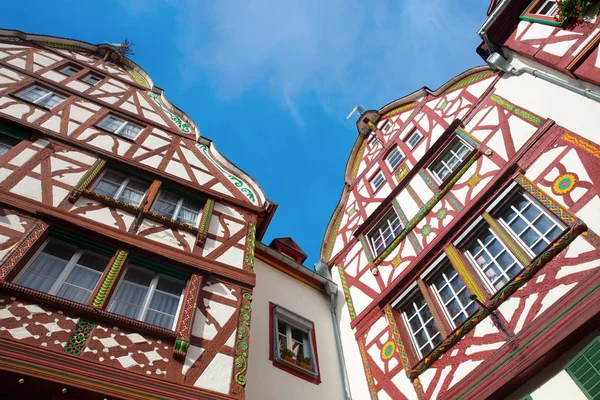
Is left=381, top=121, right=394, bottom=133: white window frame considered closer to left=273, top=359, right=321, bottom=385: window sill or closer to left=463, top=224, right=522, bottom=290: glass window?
left=463, top=224, right=522, bottom=290: glass window

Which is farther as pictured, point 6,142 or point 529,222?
point 6,142

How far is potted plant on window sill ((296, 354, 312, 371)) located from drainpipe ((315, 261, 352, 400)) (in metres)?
0.83

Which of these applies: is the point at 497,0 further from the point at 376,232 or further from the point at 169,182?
the point at 169,182

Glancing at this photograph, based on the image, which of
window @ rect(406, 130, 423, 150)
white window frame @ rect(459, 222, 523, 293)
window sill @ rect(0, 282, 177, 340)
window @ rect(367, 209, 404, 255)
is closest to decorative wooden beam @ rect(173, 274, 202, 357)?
window sill @ rect(0, 282, 177, 340)

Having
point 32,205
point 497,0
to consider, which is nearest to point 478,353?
point 32,205

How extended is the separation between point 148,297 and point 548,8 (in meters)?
9.16

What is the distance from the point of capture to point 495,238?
6965mm

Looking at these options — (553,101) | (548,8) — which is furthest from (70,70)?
(548,8)

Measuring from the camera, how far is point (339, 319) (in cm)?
935

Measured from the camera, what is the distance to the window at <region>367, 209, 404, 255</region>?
944cm

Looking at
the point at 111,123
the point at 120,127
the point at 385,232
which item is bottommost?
the point at 385,232

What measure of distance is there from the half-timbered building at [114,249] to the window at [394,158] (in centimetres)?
398

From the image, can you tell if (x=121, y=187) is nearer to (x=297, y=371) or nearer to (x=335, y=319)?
(x=297, y=371)

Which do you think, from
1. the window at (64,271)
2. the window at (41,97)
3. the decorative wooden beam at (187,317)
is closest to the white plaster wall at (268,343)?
the decorative wooden beam at (187,317)
